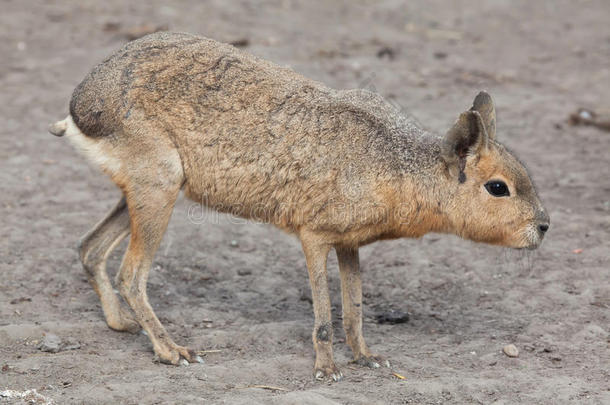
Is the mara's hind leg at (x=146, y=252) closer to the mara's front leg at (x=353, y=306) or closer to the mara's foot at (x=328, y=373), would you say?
the mara's foot at (x=328, y=373)

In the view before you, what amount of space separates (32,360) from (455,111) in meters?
6.51

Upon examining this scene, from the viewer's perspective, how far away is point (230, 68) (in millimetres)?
5246

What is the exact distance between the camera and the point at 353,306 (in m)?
5.30

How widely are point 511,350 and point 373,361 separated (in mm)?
923

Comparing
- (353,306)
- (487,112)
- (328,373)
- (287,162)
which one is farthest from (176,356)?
(487,112)

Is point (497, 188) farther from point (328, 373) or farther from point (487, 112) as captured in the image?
point (328, 373)

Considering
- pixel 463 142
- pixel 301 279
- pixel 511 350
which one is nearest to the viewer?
pixel 463 142

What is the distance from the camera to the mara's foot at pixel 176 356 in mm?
5008

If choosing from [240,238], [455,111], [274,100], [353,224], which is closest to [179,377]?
[353,224]

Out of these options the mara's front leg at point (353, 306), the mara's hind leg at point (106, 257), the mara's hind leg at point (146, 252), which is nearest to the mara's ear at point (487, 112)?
the mara's front leg at point (353, 306)

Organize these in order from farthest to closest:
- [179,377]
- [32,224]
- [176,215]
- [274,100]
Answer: [176,215] → [32,224] → [274,100] → [179,377]

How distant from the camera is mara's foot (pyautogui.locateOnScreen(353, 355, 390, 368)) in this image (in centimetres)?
511

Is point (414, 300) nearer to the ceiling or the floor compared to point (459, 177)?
nearer to the floor

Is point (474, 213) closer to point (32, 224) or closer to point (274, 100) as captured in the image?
point (274, 100)
